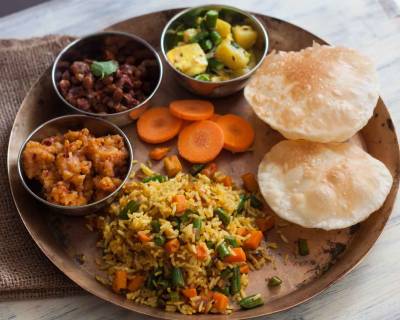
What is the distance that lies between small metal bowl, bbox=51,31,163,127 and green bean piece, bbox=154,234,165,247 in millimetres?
1064

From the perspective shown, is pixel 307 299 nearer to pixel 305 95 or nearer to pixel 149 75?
pixel 305 95

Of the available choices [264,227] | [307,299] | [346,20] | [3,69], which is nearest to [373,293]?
[307,299]

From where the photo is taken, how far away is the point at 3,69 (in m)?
4.32

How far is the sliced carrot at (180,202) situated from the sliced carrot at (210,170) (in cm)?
46

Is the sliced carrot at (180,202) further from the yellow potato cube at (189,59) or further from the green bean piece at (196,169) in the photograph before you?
the yellow potato cube at (189,59)

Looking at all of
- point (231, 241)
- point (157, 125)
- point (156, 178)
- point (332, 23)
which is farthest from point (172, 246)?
point (332, 23)

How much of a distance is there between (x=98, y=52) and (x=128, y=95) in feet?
2.00

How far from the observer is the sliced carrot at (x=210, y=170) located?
387 cm

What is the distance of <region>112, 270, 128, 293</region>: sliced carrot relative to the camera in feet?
11.0

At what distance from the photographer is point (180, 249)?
330 centimetres

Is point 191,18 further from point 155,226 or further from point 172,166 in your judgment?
point 155,226

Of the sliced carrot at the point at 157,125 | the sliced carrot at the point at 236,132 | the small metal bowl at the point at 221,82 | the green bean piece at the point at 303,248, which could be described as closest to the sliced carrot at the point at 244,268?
the green bean piece at the point at 303,248

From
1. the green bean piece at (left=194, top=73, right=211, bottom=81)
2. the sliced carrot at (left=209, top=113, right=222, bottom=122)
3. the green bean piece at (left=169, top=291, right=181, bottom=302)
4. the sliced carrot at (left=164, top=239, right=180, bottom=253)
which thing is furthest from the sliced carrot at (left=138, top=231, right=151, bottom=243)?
the green bean piece at (left=194, top=73, right=211, bottom=81)

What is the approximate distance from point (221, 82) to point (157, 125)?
605 millimetres
